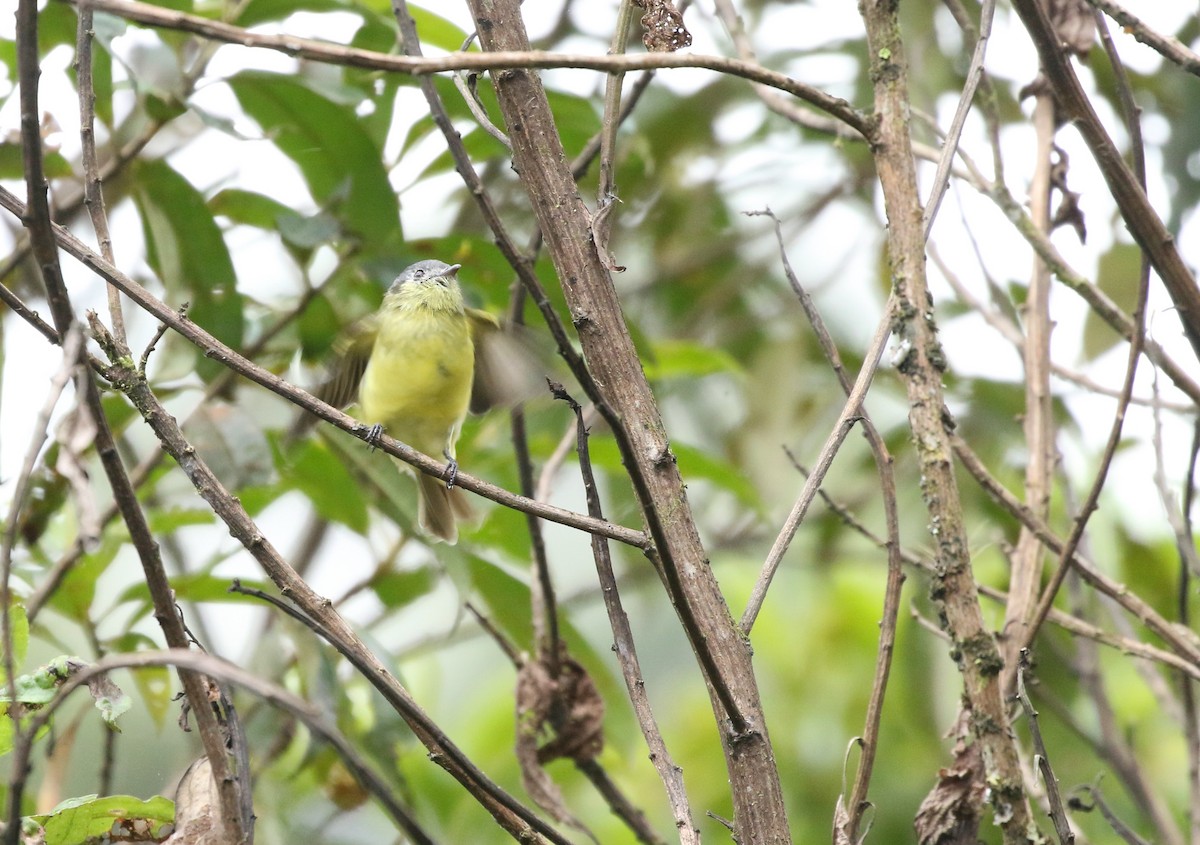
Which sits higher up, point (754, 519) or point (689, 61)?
point (754, 519)

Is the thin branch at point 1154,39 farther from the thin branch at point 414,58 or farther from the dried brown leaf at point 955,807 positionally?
the dried brown leaf at point 955,807

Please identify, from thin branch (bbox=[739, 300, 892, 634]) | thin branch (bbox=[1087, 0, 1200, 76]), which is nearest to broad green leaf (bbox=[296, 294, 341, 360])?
thin branch (bbox=[739, 300, 892, 634])

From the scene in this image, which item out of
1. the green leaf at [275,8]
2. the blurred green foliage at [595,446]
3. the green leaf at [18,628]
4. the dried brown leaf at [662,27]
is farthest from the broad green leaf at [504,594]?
the dried brown leaf at [662,27]

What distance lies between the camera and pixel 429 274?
11.5ft

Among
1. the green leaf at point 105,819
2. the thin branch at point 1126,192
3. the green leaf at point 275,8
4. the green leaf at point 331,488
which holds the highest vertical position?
the green leaf at point 275,8

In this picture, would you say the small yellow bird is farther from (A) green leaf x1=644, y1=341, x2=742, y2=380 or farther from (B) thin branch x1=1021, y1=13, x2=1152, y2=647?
(B) thin branch x1=1021, y1=13, x2=1152, y2=647

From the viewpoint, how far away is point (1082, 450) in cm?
395

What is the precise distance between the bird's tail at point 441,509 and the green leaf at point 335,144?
686mm

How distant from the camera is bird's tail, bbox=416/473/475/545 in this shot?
3332 mm

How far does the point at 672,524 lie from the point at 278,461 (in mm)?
1858

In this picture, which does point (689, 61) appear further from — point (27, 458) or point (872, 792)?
point (872, 792)

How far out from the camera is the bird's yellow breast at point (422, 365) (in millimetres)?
3453

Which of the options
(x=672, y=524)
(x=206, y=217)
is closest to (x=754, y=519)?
(x=206, y=217)

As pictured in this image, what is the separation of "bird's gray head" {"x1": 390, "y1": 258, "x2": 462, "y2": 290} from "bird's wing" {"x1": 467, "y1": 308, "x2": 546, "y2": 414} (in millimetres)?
126
